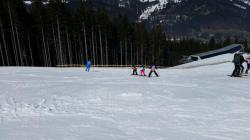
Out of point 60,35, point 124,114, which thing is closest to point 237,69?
point 124,114

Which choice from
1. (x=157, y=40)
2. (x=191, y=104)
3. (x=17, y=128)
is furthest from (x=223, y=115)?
(x=157, y=40)

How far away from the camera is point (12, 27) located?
176ft

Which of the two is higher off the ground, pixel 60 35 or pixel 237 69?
pixel 60 35

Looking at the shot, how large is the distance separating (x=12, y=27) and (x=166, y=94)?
44741mm

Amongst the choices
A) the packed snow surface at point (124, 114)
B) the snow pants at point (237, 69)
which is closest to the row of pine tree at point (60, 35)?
the snow pants at point (237, 69)

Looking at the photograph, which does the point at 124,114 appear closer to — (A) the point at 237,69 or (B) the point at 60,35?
(A) the point at 237,69

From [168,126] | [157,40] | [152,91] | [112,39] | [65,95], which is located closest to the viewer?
[168,126]

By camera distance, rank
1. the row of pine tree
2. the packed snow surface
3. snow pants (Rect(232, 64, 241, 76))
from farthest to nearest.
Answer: the row of pine tree, snow pants (Rect(232, 64, 241, 76)), the packed snow surface

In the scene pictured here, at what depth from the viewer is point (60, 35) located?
6469 centimetres

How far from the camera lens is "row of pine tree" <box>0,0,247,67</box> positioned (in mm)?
56763

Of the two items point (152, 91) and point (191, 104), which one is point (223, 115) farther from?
point (152, 91)

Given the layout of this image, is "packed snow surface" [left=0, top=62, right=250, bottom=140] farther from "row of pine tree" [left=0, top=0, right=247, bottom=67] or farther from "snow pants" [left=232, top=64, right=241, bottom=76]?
"row of pine tree" [left=0, top=0, right=247, bottom=67]

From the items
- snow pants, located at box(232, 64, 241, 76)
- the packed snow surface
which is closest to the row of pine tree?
snow pants, located at box(232, 64, 241, 76)

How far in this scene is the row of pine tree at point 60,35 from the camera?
2235 inches
